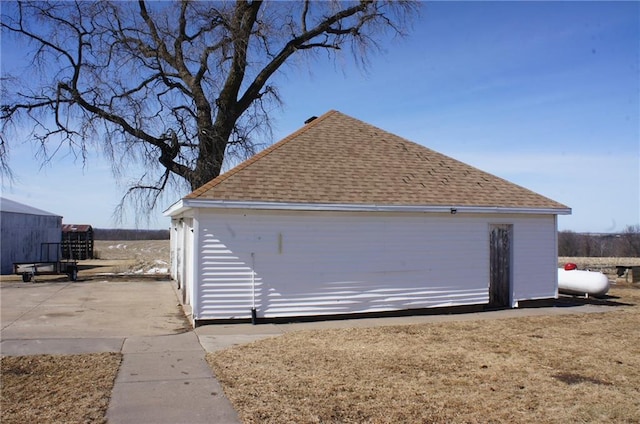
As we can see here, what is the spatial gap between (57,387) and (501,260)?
1144 cm

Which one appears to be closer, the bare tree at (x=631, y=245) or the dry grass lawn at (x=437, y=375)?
the dry grass lawn at (x=437, y=375)

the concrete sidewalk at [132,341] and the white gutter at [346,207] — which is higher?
the white gutter at [346,207]

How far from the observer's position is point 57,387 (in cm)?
681

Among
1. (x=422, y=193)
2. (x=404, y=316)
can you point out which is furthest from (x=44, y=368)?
(x=422, y=193)

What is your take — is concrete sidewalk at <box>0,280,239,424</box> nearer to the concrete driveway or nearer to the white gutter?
the concrete driveway

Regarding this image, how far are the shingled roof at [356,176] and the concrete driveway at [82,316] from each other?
10.2 feet

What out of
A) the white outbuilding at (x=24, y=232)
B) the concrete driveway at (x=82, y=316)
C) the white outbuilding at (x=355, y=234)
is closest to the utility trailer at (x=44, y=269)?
the concrete driveway at (x=82, y=316)

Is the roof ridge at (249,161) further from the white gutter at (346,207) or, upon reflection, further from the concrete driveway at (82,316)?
the concrete driveway at (82,316)

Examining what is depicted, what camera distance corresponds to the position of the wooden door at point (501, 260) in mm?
14805

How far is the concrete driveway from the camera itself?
9.56m

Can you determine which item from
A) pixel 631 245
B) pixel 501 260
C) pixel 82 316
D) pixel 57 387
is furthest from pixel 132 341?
pixel 631 245

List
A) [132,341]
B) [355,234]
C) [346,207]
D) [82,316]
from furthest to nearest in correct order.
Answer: [355,234] < [82,316] < [346,207] < [132,341]

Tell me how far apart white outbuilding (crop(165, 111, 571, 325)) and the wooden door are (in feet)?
0.09

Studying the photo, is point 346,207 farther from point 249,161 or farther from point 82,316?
point 82,316
